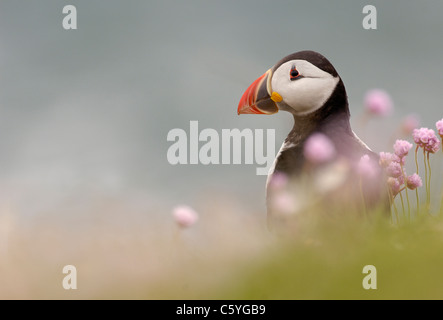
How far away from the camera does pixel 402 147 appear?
397cm

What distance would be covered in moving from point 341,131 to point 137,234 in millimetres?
2256

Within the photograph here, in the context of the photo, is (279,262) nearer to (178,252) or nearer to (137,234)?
(178,252)

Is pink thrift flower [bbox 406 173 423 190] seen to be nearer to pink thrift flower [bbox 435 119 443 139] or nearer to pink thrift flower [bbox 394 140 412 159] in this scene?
pink thrift flower [bbox 394 140 412 159]

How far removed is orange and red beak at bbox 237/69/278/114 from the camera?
5.43m

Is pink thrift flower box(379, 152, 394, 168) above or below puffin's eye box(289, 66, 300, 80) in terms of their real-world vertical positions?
below

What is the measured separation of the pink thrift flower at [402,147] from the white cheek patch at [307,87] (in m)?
1.22

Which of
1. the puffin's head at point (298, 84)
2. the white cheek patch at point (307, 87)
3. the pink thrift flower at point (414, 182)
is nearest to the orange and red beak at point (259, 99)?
the puffin's head at point (298, 84)

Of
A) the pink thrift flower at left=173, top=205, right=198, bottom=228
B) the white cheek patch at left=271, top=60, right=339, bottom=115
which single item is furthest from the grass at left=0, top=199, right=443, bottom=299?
the white cheek patch at left=271, top=60, right=339, bottom=115

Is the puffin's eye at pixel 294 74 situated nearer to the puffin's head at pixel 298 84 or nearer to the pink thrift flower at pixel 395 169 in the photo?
the puffin's head at pixel 298 84

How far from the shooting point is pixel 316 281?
246 centimetres

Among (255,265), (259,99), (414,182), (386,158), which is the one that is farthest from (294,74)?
(255,265)

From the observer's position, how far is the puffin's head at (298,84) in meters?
5.07

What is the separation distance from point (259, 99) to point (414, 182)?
196 cm

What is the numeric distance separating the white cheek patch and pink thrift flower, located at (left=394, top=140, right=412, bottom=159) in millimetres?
1221
